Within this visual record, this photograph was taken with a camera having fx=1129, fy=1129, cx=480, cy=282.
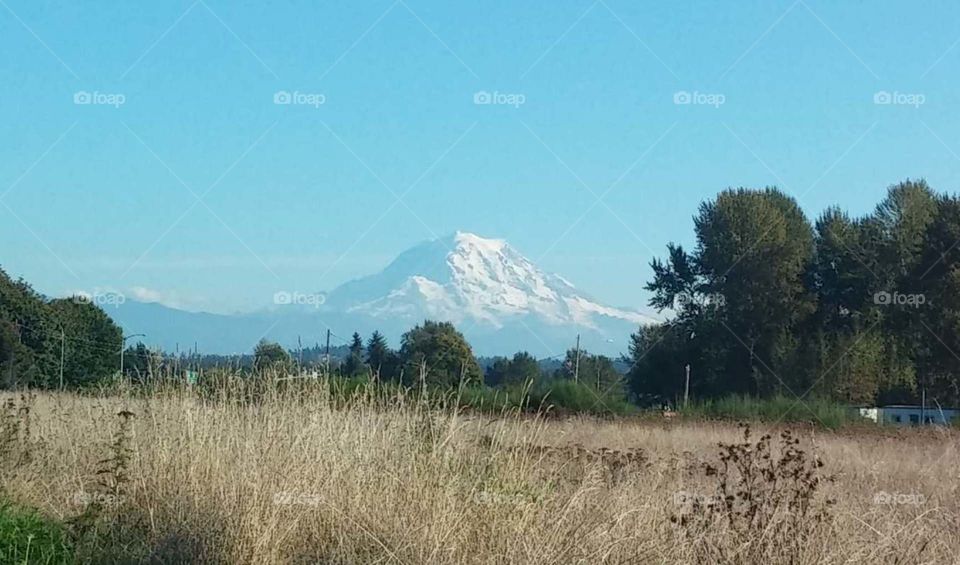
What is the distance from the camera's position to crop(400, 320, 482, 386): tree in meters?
12.3

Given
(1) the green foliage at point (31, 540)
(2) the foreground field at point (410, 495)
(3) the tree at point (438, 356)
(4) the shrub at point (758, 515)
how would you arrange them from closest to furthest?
(4) the shrub at point (758, 515) < (2) the foreground field at point (410, 495) < (1) the green foliage at point (31, 540) < (3) the tree at point (438, 356)

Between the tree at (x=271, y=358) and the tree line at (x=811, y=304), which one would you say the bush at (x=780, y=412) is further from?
the tree at (x=271, y=358)

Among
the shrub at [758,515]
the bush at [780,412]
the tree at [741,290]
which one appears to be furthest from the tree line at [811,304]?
the shrub at [758,515]

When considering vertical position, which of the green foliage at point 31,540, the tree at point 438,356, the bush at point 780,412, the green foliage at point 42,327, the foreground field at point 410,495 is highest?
the green foliage at point 42,327

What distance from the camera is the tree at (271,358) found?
1306 cm

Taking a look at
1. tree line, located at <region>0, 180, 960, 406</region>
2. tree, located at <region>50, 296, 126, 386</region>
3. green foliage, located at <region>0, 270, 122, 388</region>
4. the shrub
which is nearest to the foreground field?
the shrub

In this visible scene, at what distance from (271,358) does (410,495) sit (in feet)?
20.0

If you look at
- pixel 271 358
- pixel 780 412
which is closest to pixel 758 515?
pixel 271 358

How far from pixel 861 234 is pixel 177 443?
171 ft

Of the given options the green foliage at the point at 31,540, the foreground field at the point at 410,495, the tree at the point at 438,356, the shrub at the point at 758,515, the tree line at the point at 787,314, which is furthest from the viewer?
the tree line at the point at 787,314

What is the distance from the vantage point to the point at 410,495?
842cm

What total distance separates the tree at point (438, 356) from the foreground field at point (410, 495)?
1.09 m

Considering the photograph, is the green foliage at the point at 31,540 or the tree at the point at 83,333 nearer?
the green foliage at the point at 31,540

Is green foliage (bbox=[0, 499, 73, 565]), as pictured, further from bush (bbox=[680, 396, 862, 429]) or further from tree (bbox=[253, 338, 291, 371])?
bush (bbox=[680, 396, 862, 429])
